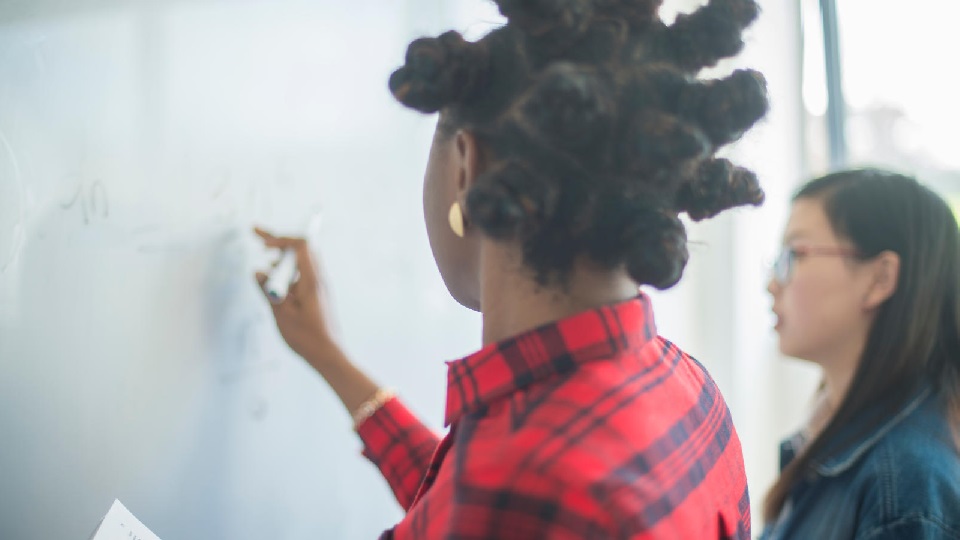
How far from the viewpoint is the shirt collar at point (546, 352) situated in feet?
1.75

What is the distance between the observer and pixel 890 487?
1.01 metres

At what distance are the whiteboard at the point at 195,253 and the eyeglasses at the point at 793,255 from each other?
596 mm

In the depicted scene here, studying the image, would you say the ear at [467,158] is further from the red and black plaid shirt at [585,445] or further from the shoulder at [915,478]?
the shoulder at [915,478]

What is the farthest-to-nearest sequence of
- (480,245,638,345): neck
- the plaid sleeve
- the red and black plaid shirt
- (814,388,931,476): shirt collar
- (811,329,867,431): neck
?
(811,329,867,431): neck → (814,388,931,476): shirt collar → the plaid sleeve → (480,245,638,345): neck → the red and black plaid shirt

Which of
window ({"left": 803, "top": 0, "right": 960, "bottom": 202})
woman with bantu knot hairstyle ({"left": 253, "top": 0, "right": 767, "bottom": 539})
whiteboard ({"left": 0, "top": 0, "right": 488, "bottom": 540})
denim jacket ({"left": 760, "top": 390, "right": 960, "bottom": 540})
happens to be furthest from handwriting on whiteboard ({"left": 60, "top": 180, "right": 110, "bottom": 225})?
window ({"left": 803, "top": 0, "right": 960, "bottom": 202})

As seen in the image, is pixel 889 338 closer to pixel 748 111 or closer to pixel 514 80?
pixel 748 111

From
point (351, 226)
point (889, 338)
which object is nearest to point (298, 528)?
point (351, 226)

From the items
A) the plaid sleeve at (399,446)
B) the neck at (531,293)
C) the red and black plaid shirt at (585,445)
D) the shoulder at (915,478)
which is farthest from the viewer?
the shoulder at (915,478)

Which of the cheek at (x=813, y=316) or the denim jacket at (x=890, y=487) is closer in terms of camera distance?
the denim jacket at (x=890, y=487)

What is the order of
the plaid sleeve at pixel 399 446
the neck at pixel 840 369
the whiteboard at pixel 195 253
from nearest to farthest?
the whiteboard at pixel 195 253 < the plaid sleeve at pixel 399 446 < the neck at pixel 840 369

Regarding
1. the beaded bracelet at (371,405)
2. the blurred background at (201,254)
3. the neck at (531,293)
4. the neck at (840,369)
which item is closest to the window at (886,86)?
the neck at (840,369)

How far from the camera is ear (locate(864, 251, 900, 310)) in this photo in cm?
117

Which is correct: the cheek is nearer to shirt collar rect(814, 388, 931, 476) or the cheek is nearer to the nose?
the nose

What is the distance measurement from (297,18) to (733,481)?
2.15 feet
